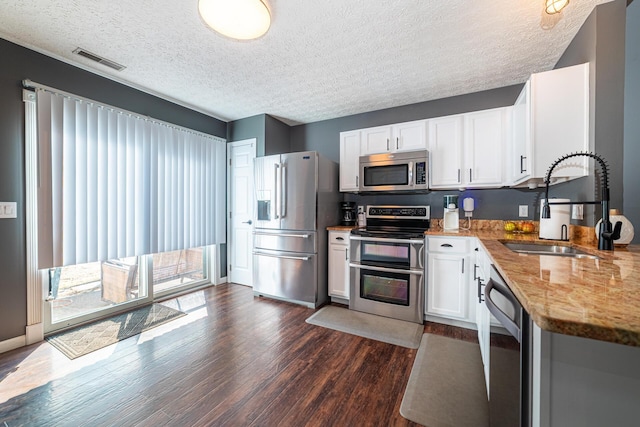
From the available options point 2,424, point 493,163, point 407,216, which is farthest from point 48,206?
point 493,163

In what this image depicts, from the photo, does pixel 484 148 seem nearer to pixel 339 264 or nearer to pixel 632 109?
pixel 632 109

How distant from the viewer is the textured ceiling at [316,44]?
5.61 feet

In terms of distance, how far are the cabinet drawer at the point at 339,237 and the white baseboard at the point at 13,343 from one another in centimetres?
295

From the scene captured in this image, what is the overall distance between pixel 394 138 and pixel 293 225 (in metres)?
1.67

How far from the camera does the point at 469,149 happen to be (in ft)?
9.09

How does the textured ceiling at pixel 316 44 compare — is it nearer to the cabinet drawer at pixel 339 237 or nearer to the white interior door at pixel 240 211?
the white interior door at pixel 240 211

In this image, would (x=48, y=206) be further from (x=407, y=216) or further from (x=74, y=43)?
(x=407, y=216)

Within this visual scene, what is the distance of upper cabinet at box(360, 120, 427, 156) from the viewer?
2986mm

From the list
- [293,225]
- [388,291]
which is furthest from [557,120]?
[293,225]

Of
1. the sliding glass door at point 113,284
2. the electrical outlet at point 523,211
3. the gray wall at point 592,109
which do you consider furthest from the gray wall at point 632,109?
the sliding glass door at point 113,284

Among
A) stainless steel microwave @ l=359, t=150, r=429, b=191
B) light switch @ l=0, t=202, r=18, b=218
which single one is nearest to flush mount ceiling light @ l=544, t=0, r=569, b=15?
stainless steel microwave @ l=359, t=150, r=429, b=191

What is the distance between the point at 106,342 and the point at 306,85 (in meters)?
3.14

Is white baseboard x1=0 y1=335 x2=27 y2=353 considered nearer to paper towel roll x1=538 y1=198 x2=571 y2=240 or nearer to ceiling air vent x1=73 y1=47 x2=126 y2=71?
ceiling air vent x1=73 y1=47 x2=126 y2=71

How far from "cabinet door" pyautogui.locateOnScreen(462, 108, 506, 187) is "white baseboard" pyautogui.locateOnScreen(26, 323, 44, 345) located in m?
4.37
